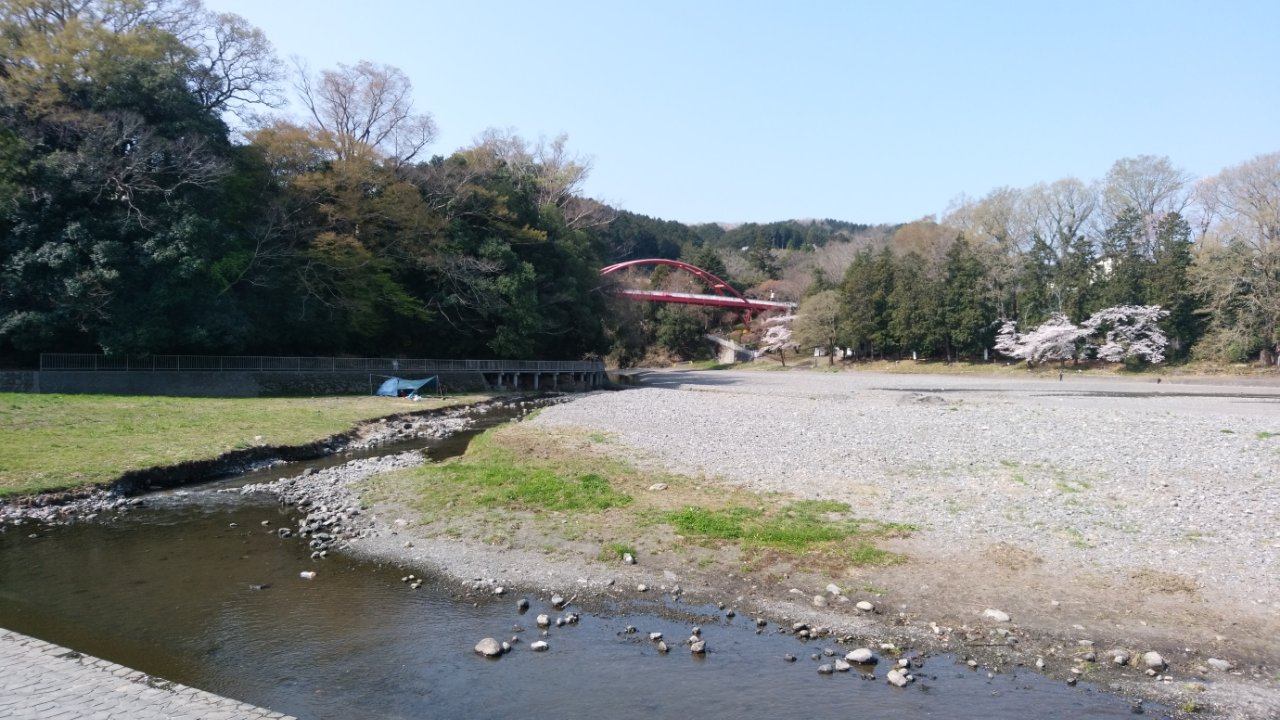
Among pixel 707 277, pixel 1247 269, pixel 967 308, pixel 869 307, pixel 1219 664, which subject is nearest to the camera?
pixel 1219 664

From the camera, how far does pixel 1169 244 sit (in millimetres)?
57938

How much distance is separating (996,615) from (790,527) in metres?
3.34

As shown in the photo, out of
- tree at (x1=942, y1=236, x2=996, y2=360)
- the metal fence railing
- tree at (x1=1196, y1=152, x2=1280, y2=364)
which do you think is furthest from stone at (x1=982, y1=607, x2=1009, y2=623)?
tree at (x1=942, y1=236, x2=996, y2=360)

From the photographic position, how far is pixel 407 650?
318 inches

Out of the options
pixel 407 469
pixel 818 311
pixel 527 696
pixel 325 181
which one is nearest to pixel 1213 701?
pixel 527 696

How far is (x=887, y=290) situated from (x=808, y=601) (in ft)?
220

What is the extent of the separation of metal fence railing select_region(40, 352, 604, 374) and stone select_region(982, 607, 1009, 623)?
3367 cm

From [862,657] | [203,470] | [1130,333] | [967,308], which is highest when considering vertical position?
[967,308]

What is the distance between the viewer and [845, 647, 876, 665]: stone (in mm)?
7398

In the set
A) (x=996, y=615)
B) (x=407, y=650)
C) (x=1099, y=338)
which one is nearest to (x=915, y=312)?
(x=1099, y=338)

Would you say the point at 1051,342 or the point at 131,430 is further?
the point at 1051,342

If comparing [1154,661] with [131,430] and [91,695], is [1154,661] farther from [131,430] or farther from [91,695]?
[131,430]

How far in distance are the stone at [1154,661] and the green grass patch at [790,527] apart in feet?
10.2

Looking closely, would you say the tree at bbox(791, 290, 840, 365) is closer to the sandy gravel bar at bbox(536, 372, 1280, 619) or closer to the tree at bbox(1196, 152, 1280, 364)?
the tree at bbox(1196, 152, 1280, 364)
